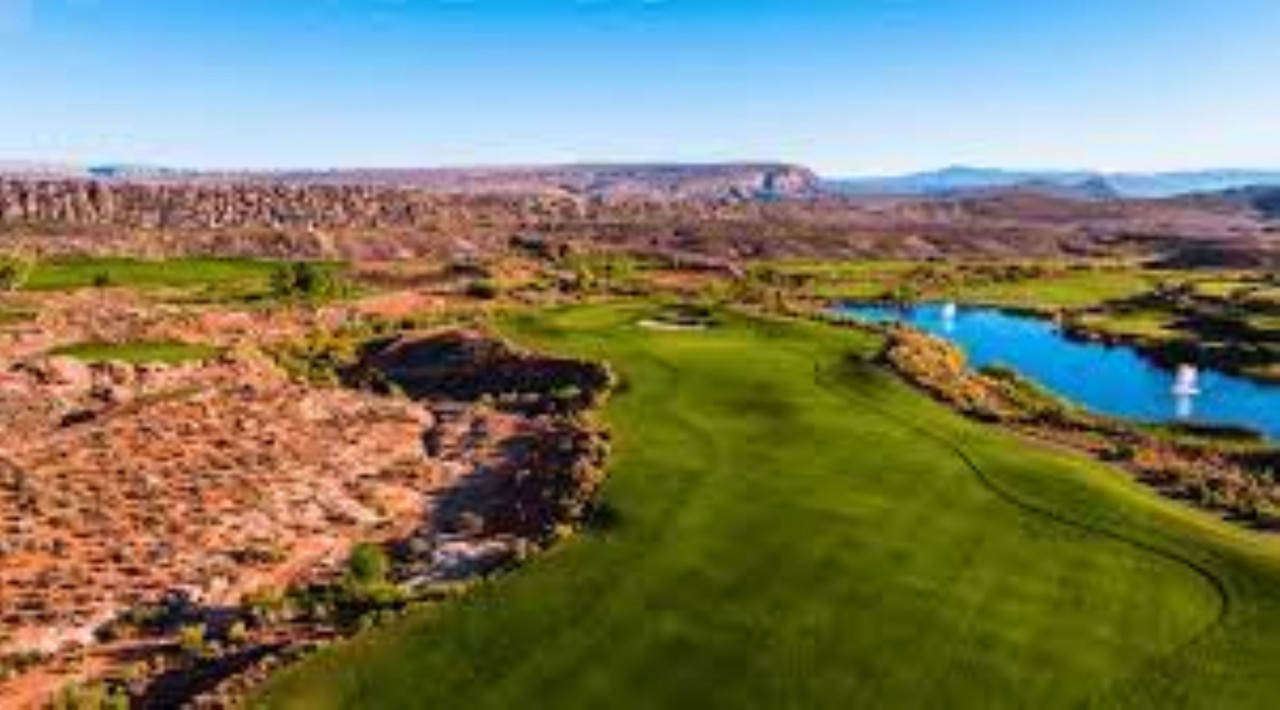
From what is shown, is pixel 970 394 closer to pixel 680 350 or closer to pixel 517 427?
pixel 680 350

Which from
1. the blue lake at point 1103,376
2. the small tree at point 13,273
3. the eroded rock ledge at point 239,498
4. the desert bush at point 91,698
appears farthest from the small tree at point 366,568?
the small tree at point 13,273

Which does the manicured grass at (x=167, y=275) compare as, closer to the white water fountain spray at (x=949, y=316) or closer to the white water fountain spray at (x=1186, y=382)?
the white water fountain spray at (x=949, y=316)

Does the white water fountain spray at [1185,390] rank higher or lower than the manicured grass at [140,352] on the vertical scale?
lower

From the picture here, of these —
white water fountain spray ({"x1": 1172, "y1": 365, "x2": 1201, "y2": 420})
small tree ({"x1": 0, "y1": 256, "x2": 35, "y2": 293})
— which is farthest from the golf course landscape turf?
small tree ({"x1": 0, "y1": 256, "x2": 35, "y2": 293})

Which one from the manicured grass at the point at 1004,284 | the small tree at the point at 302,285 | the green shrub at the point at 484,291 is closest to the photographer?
the small tree at the point at 302,285

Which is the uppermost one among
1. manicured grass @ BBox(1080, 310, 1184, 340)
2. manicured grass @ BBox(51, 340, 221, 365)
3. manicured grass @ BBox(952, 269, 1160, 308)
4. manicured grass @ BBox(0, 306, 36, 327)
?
manicured grass @ BBox(51, 340, 221, 365)

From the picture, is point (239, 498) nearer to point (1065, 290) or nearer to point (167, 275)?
point (167, 275)

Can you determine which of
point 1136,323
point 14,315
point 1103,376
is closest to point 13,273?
point 14,315

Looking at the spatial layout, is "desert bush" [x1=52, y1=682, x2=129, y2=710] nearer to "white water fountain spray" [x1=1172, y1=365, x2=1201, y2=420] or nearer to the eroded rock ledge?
the eroded rock ledge
